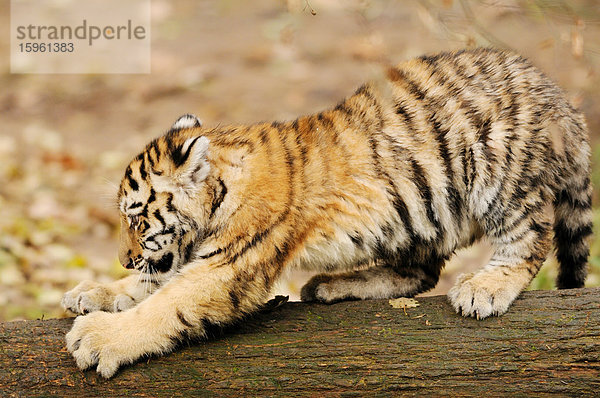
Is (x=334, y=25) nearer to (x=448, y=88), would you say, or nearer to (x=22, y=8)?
(x=22, y=8)

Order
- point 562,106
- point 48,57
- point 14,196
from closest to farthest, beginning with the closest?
point 562,106 → point 14,196 → point 48,57

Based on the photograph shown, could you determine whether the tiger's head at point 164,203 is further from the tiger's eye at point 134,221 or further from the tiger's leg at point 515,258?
the tiger's leg at point 515,258

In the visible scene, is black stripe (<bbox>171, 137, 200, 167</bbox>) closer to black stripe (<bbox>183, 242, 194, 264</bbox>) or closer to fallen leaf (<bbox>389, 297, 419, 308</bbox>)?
black stripe (<bbox>183, 242, 194, 264</bbox>)

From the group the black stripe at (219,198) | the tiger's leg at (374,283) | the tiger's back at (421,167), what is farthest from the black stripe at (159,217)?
the tiger's leg at (374,283)

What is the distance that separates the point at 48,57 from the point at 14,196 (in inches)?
143

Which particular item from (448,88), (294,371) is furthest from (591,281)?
(294,371)

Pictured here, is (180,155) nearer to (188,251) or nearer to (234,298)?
(188,251)

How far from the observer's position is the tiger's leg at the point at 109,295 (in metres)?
4.00

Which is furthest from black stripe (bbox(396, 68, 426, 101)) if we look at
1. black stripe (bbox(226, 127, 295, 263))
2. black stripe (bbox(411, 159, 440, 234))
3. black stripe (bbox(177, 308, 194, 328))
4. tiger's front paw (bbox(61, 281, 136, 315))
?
tiger's front paw (bbox(61, 281, 136, 315))

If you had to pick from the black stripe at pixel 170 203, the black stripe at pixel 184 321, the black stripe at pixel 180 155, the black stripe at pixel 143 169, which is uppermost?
the black stripe at pixel 180 155

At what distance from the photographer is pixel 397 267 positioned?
440cm

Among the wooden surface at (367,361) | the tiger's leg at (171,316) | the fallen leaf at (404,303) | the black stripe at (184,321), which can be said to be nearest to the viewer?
the wooden surface at (367,361)

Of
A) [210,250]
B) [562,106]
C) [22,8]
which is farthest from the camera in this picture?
[22,8]

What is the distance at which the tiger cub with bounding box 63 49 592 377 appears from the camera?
3.77 metres
